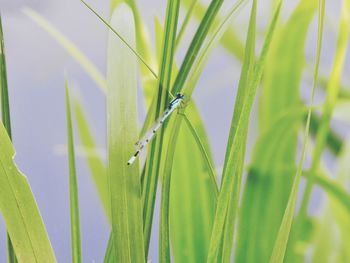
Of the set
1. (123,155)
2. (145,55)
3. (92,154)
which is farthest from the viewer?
(92,154)

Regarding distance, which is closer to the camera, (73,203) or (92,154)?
(73,203)

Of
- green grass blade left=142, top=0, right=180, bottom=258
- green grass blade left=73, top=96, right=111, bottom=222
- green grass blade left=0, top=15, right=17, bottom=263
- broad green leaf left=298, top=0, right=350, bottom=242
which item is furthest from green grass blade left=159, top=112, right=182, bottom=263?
green grass blade left=73, top=96, right=111, bottom=222

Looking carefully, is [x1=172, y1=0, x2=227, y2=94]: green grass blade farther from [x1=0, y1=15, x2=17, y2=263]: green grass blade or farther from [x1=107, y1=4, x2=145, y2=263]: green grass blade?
[x1=0, y1=15, x2=17, y2=263]: green grass blade

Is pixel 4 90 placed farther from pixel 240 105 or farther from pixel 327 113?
pixel 327 113

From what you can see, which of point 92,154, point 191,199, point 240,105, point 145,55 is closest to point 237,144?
point 240,105

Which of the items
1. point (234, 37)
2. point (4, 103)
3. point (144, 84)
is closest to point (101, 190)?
point (144, 84)

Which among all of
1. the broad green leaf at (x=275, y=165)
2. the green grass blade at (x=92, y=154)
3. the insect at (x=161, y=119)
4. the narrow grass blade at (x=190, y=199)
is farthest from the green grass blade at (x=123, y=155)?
the green grass blade at (x=92, y=154)

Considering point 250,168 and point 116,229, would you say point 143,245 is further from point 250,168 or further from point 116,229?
point 250,168
